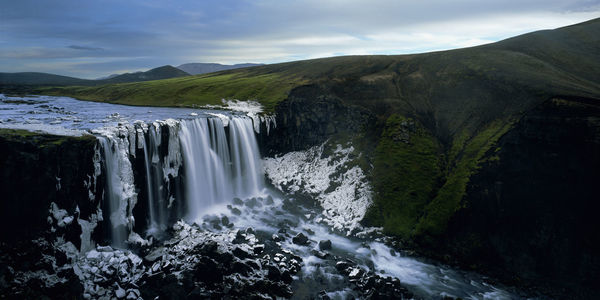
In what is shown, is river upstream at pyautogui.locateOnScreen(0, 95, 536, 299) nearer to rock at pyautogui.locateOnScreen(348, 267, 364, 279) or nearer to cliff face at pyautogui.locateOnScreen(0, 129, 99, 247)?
rock at pyautogui.locateOnScreen(348, 267, 364, 279)

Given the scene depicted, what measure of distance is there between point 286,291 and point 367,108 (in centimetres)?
3245

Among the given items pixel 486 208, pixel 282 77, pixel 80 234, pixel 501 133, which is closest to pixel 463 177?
pixel 486 208

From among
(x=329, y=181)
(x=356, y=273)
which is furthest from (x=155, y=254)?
Answer: (x=329, y=181)

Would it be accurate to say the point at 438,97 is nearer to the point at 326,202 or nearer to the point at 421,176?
the point at 421,176

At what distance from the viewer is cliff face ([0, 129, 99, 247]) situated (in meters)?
20.4

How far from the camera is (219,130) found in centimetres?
4000

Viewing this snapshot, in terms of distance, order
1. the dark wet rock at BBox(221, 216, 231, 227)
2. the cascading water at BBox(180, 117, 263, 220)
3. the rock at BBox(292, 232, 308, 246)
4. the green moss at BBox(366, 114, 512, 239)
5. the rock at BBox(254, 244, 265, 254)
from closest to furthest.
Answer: the rock at BBox(254, 244, 265, 254) < the rock at BBox(292, 232, 308, 246) < the green moss at BBox(366, 114, 512, 239) < the dark wet rock at BBox(221, 216, 231, 227) < the cascading water at BBox(180, 117, 263, 220)

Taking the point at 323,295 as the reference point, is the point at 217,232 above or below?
above

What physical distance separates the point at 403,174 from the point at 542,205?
522 inches

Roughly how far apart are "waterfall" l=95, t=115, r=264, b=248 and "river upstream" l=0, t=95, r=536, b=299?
111mm

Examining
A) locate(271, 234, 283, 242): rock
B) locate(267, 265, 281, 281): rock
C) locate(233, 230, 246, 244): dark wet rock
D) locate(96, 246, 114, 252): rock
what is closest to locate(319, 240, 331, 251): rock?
locate(271, 234, 283, 242): rock

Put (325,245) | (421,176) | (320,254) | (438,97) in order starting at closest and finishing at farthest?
(320,254) → (325,245) → (421,176) → (438,97)

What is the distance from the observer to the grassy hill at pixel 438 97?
108ft

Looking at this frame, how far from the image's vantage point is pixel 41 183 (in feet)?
70.5
